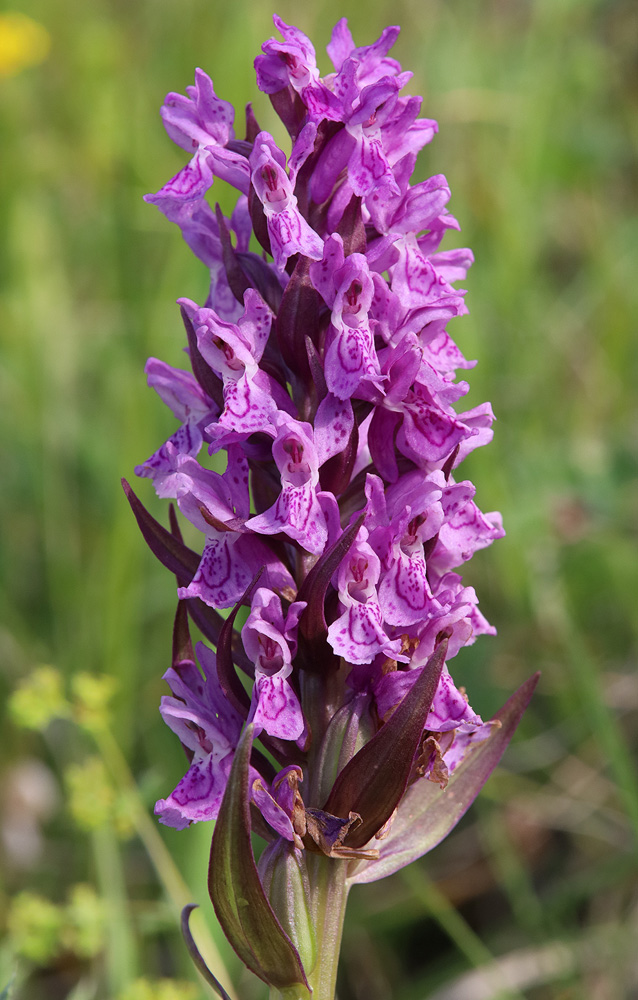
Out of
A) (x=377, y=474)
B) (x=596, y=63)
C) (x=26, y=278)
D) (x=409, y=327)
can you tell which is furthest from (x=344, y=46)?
(x=596, y=63)

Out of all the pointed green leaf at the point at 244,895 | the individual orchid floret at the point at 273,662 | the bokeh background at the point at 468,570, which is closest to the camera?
the pointed green leaf at the point at 244,895

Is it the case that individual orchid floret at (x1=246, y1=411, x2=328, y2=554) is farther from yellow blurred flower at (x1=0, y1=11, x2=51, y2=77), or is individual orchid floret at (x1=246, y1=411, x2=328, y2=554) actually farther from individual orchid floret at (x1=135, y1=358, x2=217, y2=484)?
yellow blurred flower at (x1=0, y1=11, x2=51, y2=77)

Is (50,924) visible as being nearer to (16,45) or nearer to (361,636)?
(361,636)

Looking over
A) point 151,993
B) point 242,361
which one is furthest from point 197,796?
point 242,361

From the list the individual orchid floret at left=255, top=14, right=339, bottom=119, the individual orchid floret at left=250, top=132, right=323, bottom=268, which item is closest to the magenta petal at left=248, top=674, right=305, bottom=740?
the individual orchid floret at left=250, top=132, right=323, bottom=268

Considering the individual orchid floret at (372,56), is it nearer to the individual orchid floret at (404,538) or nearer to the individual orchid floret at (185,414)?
the individual orchid floret at (185,414)

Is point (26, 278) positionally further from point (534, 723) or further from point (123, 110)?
point (534, 723)

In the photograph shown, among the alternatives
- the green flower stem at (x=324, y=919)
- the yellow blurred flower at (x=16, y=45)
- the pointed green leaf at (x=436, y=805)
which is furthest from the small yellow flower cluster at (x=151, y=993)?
the yellow blurred flower at (x=16, y=45)
